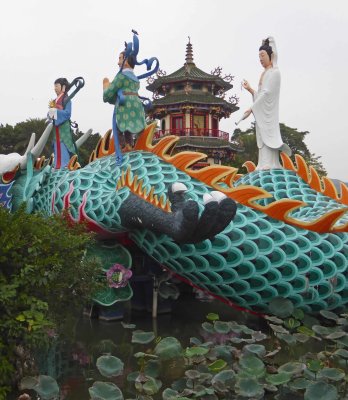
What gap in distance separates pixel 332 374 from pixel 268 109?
4802 mm

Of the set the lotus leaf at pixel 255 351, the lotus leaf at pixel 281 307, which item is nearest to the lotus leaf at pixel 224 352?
the lotus leaf at pixel 255 351

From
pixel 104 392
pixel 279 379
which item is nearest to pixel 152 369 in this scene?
pixel 104 392

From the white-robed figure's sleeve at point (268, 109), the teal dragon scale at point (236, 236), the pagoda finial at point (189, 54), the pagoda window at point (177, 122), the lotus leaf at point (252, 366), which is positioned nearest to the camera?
the lotus leaf at point (252, 366)

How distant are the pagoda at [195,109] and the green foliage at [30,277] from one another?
1772 centimetres

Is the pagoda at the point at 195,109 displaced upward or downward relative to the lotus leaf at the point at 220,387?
upward

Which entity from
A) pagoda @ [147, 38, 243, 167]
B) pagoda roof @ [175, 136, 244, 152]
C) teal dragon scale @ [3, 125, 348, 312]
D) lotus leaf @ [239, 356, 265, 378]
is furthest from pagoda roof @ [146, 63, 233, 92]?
lotus leaf @ [239, 356, 265, 378]

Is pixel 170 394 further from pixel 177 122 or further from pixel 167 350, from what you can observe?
pixel 177 122

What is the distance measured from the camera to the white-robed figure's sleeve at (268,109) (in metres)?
7.43

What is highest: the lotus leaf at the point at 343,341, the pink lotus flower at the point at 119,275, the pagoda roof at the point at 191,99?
the pagoda roof at the point at 191,99

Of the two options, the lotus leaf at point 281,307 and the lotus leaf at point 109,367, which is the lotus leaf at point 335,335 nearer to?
the lotus leaf at point 281,307

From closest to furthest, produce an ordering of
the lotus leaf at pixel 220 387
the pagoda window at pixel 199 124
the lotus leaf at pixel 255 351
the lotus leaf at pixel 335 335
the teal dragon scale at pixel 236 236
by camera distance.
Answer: the lotus leaf at pixel 220 387 → the lotus leaf at pixel 255 351 → the lotus leaf at pixel 335 335 → the teal dragon scale at pixel 236 236 → the pagoda window at pixel 199 124

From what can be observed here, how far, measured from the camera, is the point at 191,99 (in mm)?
21656

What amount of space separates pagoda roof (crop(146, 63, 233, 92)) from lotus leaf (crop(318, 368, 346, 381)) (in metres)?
19.5

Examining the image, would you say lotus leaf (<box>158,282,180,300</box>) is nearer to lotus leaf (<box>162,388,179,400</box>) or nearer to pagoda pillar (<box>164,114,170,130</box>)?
lotus leaf (<box>162,388,179,400</box>)
